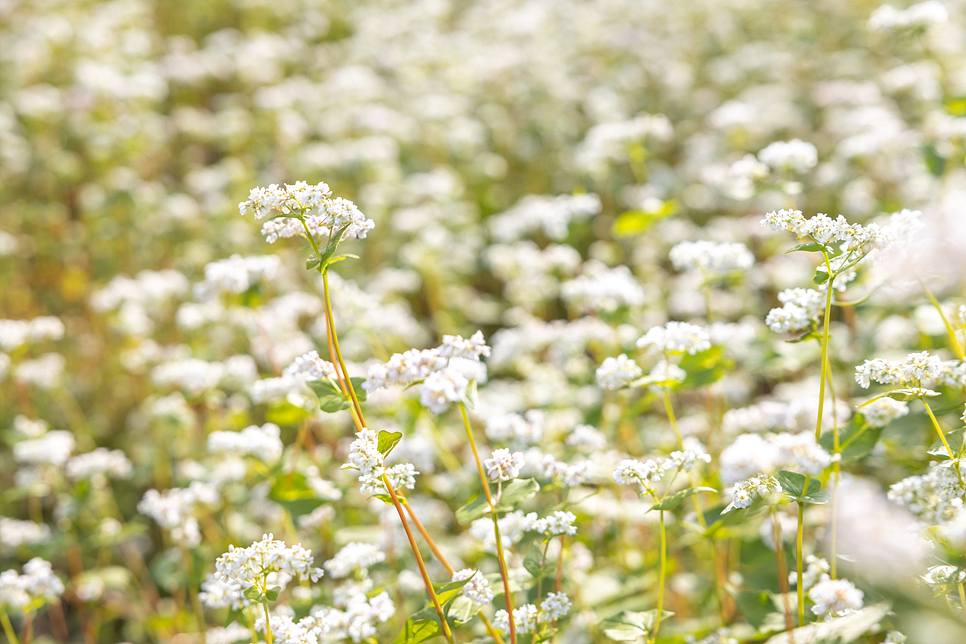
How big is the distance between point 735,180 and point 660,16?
6871 mm

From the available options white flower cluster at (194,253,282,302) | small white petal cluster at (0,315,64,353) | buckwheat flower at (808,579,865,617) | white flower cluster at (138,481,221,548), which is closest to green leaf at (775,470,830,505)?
buckwheat flower at (808,579,865,617)

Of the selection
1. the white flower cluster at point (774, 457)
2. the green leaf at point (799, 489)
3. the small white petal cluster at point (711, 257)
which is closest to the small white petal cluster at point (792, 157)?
the small white petal cluster at point (711, 257)

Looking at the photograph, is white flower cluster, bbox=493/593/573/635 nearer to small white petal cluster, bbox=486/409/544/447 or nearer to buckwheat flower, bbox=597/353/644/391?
small white petal cluster, bbox=486/409/544/447

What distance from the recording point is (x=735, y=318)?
17.1ft

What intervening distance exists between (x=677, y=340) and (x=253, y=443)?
1.76m

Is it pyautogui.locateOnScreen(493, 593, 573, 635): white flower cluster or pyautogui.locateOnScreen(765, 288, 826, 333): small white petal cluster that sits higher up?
pyautogui.locateOnScreen(765, 288, 826, 333): small white petal cluster

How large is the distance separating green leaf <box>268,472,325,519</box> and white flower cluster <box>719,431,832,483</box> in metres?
1.59

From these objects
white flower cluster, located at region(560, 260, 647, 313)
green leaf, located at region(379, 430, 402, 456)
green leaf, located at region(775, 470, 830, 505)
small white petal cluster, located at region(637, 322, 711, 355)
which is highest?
white flower cluster, located at region(560, 260, 647, 313)

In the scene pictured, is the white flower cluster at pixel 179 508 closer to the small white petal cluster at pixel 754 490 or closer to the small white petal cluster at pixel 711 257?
the small white petal cluster at pixel 754 490

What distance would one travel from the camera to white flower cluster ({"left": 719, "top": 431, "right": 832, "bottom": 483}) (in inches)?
77.9

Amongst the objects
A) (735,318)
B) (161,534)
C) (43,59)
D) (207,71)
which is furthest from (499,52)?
(161,534)

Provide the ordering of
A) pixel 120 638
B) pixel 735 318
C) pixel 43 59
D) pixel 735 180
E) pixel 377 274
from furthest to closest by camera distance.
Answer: pixel 43 59
pixel 377 274
pixel 735 318
pixel 120 638
pixel 735 180

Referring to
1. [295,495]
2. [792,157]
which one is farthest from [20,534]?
[792,157]

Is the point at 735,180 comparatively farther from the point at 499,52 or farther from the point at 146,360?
the point at 499,52
